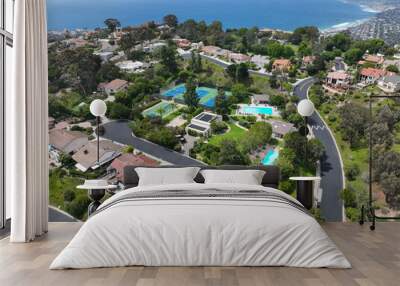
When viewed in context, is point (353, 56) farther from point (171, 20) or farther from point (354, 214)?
point (171, 20)

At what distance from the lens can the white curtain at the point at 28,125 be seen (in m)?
5.71

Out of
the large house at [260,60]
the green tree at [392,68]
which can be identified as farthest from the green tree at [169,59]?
the green tree at [392,68]

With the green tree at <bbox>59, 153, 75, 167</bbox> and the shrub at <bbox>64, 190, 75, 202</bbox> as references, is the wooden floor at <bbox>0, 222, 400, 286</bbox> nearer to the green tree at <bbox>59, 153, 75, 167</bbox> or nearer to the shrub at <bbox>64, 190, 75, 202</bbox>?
the shrub at <bbox>64, 190, 75, 202</bbox>

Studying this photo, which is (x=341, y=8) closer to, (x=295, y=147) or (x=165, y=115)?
(x=295, y=147)

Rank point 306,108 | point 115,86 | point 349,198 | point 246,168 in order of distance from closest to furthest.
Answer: point 246,168
point 306,108
point 349,198
point 115,86

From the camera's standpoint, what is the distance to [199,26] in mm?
8383

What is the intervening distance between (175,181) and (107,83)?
231 cm

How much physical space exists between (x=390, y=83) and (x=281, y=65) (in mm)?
1584

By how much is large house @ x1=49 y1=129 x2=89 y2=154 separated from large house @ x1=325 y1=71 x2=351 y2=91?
3.63 m

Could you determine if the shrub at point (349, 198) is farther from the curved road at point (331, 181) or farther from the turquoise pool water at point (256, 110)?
the turquoise pool water at point (256, 110)

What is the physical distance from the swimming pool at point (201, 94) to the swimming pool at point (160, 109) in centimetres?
14

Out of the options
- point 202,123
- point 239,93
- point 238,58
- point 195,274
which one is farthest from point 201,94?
point 195,274

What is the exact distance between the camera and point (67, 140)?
26.5 ft

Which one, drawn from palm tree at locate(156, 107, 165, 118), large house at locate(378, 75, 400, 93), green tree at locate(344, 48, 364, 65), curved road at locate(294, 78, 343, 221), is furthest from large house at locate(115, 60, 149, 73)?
large house at locate(378, 75, 400, 93)
